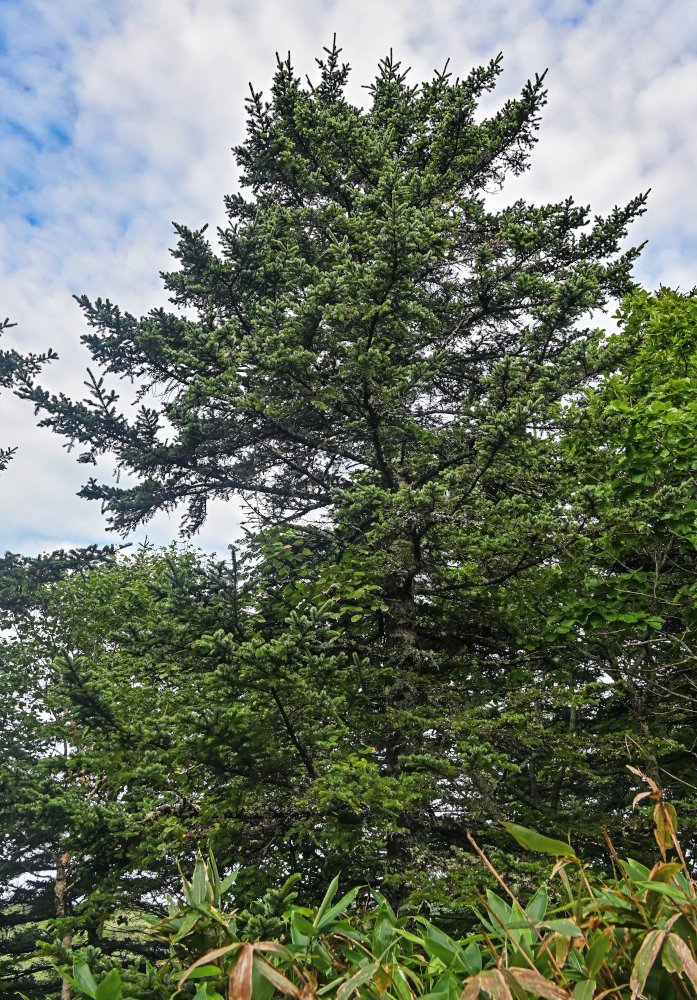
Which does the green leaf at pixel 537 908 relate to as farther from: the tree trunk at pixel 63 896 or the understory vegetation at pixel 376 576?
the tree trunk at pixel 63 896

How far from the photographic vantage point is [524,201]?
36.6 feet

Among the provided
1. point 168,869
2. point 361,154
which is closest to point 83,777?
point 168,869

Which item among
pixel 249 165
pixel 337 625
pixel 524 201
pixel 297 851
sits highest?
pixel 249 165

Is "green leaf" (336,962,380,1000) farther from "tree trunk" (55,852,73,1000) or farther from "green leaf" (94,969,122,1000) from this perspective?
"tree trunk" (55,852,73,1000)

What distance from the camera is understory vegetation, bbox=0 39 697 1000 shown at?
615 cm

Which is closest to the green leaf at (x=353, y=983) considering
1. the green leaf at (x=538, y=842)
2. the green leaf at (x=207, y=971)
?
the green leaf at (x=207, y=971)

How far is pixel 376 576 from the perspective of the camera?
326 inches

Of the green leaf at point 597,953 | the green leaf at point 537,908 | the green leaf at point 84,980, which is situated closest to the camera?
the green leaf at point 597,953

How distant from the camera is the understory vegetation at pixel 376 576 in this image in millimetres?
6152

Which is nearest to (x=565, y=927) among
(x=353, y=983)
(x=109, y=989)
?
(x=353, y=983)

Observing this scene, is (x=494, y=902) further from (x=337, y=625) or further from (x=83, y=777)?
(x=83, y=777)

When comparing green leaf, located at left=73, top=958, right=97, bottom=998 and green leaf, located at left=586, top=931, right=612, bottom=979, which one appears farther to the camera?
green leaf, located at left=73, top=958, right=97, bottom=998

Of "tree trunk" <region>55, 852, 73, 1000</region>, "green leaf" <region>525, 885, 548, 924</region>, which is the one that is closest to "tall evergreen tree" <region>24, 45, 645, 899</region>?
"tree trunk" <region>55, 852, 73, 1000</region>

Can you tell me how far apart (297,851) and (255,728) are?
8.88 ft
